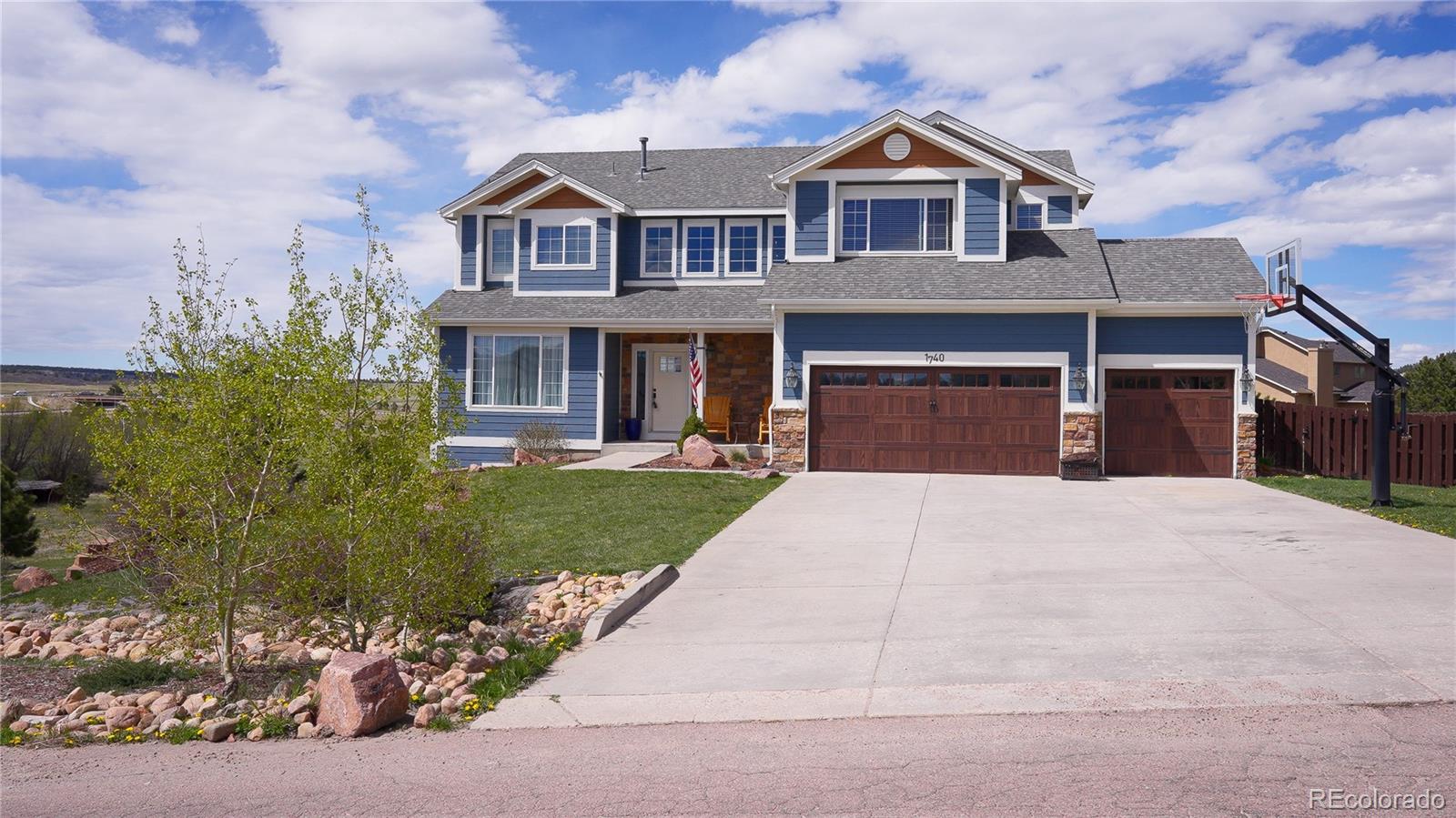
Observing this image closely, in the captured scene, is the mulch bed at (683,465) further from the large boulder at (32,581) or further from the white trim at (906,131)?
the large boulder at (32,581)

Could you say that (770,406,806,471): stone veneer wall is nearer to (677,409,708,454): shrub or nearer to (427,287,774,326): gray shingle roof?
(677,409,708,454): shrub

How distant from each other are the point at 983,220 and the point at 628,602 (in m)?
14.2

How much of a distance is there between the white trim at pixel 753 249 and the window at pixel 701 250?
25 centimetres

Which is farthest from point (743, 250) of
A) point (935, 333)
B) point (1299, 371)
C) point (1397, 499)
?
point (1299, 371)

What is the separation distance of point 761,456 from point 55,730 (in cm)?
1637

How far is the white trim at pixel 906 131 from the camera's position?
2000cm

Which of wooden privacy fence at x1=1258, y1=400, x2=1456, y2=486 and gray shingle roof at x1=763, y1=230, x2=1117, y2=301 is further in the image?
gray shingle roof at x1=763, y1=230, x2=1117, y2=301

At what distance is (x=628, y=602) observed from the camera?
29.8 ft

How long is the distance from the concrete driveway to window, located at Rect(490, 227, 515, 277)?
13367 mm

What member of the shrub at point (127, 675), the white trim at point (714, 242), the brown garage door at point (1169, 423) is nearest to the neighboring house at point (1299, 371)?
the brown garage door at point (1169, 423)

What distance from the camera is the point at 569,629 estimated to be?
874 cm

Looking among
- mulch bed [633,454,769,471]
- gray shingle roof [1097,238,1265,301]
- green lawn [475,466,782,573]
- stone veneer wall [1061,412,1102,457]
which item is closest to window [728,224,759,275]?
mulch bed [633,454,769,471]

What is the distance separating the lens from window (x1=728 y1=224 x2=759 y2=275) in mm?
24188

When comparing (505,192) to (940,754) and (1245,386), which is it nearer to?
(1245,386)
